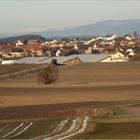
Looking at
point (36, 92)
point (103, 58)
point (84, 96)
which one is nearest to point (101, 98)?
point (84, 96)

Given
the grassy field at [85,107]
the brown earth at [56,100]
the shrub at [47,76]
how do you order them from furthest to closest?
the shrub at [47,76] < the brown earth at [56,100] < the grassy field at [85,107]

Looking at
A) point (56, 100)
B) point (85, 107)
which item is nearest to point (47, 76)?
point (56, 100)

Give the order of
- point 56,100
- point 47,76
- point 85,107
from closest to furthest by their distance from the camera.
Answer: point 85,107 < point 56,100 < point 47,76

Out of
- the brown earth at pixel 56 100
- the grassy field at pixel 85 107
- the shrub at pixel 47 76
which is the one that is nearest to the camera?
the grassy field at pixel 85 107

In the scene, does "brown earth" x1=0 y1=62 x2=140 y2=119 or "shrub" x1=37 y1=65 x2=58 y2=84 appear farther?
"shrub" x1=37 y1=65 x2=58 y2=84

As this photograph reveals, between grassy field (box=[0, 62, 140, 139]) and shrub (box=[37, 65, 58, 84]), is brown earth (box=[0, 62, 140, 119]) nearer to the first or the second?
grassy field (box=[0, 62, 140, 139])

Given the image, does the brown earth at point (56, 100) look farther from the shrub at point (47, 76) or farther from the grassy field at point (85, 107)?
the shrub at point (47, 76)

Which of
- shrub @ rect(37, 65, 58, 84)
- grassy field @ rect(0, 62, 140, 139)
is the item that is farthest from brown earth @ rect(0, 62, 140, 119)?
shrub @ rect(37, 65, 58, 84)

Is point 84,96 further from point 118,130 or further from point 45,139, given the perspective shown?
point 45,139

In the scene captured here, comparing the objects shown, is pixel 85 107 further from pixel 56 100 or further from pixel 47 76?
pixel 47 76

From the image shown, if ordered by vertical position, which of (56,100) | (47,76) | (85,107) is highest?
(47,76)

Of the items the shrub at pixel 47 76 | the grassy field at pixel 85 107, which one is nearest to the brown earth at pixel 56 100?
the grassy field at pixel 85 107

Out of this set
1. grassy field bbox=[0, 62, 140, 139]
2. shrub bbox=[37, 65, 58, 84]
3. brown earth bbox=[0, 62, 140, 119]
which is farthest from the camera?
shrub bbox=[37, 65, 58, 84]
